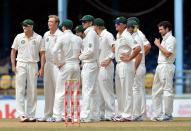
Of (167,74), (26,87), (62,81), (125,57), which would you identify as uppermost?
(125,57)

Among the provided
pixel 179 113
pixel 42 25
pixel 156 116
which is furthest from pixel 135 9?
pixel 156 116

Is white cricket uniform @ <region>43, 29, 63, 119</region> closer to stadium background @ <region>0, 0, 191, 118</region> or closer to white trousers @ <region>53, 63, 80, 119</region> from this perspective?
white trousers @ <region>53, 63, 80, 119</region>

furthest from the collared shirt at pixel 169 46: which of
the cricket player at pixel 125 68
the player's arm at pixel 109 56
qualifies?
the player's arm at pixel 109 56

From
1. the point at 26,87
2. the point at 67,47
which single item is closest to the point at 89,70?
the point at 67,47

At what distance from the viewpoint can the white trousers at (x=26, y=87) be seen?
703 inches

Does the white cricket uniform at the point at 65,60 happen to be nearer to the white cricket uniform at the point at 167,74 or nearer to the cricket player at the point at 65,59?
the cricket player at the point at 65,59

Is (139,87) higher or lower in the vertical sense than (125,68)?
lower

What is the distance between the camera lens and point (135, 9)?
35062 mm

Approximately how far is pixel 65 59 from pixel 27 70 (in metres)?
1.10

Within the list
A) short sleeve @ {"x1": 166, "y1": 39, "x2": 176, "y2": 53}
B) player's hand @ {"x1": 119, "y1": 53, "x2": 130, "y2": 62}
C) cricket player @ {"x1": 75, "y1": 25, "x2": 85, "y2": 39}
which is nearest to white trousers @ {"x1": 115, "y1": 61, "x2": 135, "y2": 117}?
player's hand @ {"x1": 119, "y1": 53, "x2": 130, "y2": 62}

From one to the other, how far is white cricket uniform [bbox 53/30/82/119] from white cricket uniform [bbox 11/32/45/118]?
2.77 ft

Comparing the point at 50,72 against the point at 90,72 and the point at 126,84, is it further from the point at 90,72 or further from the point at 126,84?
the point at 126,84

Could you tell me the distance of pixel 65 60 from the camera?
17219 millimetres

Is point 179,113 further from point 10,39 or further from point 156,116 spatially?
point 10,39
